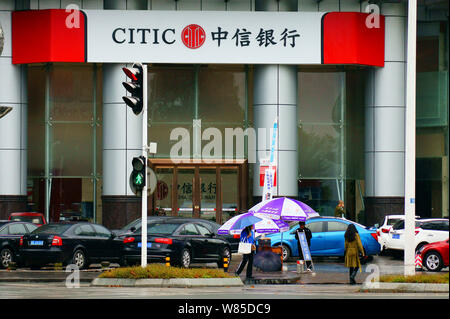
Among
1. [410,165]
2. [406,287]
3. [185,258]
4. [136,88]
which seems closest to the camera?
[406,287]

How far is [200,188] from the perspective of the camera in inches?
1535

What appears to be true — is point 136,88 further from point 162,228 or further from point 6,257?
point 6,257

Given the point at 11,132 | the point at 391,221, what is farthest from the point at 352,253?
the point at 11,132

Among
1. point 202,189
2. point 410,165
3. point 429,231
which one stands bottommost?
point 429,231

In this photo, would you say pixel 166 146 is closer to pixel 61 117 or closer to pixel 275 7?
pixel 61 117

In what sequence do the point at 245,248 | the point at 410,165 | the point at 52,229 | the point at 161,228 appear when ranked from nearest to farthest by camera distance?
the point at 410,165, the point at 245,248, the point at 161,228, the point at 52,229

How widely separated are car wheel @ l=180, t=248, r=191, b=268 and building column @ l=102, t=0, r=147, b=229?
10.5 meters

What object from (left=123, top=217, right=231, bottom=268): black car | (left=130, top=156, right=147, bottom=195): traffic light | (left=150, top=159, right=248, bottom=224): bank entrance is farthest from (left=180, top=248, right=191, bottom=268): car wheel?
(left=150, top=159, right=248, bottom=224): bank entrance

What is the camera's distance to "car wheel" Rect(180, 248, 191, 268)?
26.5 m

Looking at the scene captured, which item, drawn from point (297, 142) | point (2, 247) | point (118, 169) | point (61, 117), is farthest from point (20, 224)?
point (297, 142)

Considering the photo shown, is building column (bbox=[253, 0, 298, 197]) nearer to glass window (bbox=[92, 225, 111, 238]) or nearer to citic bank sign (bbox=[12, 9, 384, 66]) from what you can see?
citic bank sign (bbox=[12, 9, 384, 66])

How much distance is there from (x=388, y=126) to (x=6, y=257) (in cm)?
1687

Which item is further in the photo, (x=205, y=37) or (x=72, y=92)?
(x=72, y=92)

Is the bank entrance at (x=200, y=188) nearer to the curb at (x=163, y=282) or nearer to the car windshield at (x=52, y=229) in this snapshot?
the car windshield at (x=52, y=229)
